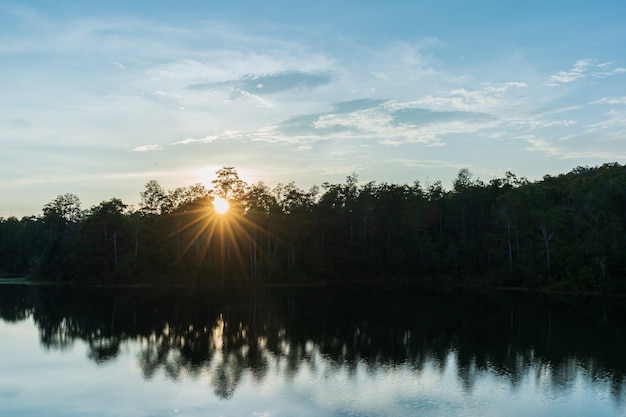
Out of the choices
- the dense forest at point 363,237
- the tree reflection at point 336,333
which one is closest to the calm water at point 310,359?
the tree reflection at point 336,333

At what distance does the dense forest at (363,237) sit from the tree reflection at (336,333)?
10.1 meters

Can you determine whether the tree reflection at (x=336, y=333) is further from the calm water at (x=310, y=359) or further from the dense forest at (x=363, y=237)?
the dense forest at (x=363, y=237)

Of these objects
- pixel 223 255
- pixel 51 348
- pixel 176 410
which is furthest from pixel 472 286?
pixel 176 410

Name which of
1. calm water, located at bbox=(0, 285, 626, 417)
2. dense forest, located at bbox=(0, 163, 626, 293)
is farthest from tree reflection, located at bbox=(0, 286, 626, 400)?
dense forest, located at bbox=(0, 163, 626, 293)

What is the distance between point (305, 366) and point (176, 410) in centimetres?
886

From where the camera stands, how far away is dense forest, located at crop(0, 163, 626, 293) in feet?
233

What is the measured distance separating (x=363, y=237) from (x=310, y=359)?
Result: 61618mm

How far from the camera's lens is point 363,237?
90500 millimetres

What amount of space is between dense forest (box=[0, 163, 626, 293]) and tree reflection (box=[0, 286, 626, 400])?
10087mm

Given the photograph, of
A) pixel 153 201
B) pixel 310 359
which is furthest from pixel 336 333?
pixel 153 201

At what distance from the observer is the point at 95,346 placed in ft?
113

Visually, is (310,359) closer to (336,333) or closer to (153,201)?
(336,333)

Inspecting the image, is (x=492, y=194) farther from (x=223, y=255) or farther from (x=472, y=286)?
(x=223, y=255)

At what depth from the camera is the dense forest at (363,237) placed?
7100 cm
